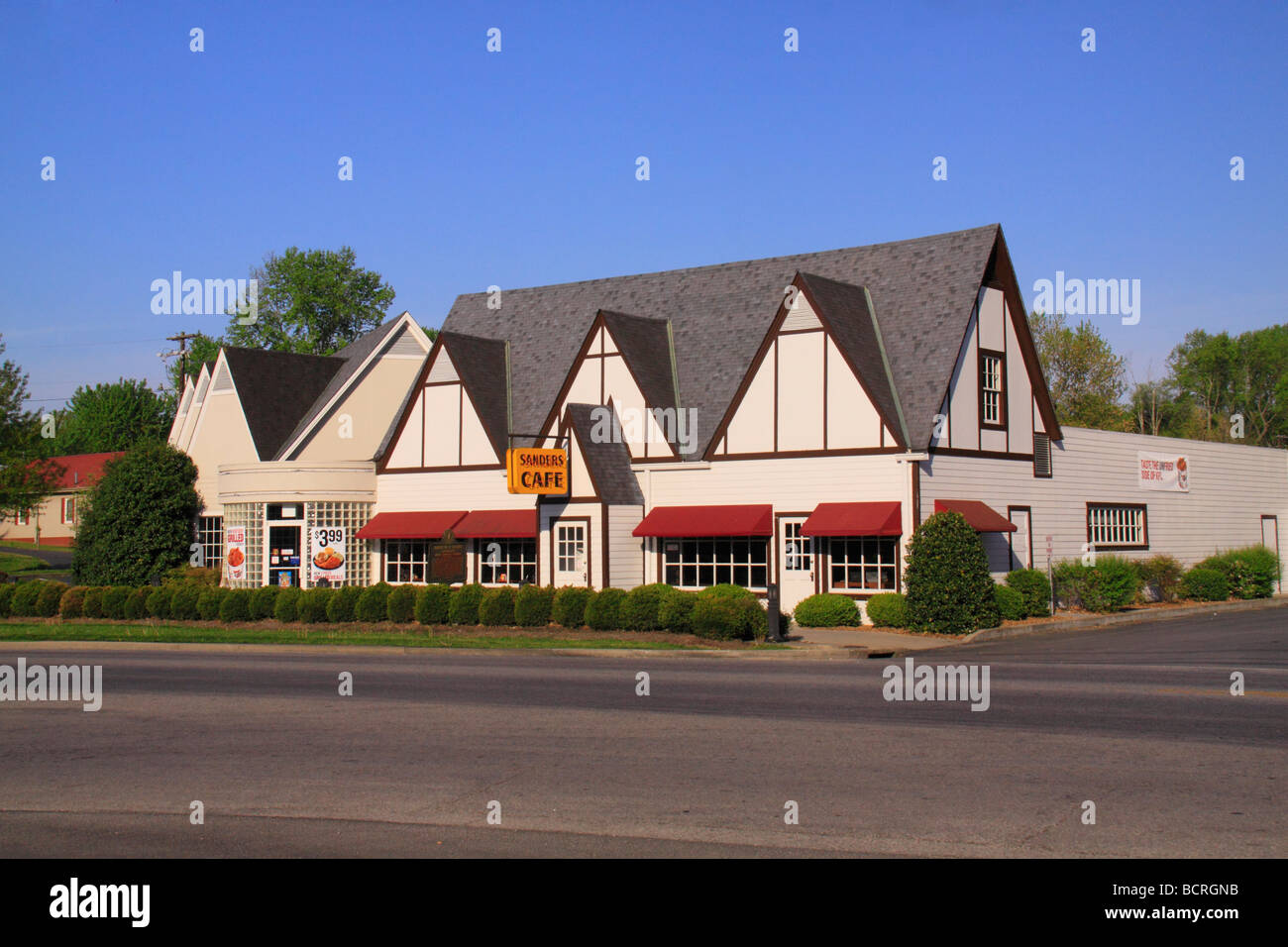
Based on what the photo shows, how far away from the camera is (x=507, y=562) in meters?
34.8

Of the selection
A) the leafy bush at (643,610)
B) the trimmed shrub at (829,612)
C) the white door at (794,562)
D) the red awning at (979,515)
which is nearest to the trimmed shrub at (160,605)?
the leafy bush at (643,610)

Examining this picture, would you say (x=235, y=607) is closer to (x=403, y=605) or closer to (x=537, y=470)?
(x=403, y=605)

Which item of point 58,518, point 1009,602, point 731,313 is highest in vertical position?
point 731,313

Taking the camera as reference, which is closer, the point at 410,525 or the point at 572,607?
the point at 572,607

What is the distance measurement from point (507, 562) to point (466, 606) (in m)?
4.58

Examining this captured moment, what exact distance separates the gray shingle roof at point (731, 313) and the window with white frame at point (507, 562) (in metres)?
3.60

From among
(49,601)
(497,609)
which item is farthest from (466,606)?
(49,601)

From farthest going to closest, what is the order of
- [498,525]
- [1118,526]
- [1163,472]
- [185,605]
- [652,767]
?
[1163,472] < [1118,526] < [498,525] < [185,605] < [652,767]

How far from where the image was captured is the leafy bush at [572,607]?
28547mm

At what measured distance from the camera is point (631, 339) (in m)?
34.8

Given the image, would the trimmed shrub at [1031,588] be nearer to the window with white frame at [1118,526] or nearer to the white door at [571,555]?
the window with white frame at [1118,526]

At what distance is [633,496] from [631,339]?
4738mm

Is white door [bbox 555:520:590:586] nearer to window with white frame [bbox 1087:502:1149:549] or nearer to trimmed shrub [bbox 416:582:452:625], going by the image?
trimmed shrub [bbox 416:582:452:625]
